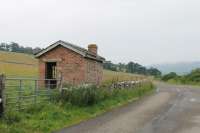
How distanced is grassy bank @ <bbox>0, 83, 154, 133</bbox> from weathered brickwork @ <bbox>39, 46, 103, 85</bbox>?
20.9ft

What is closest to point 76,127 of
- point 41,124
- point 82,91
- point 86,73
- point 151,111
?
point 41,124

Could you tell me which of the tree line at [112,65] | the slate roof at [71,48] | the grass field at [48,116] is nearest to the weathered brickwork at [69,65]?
the slate roof at [71,48]

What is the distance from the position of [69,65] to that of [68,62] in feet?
0.86

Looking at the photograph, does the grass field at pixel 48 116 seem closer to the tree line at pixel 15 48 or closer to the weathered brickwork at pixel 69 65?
the weathered brickwork at pixel 69 65

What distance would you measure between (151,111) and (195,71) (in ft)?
213

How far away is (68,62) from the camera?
99.8 feet

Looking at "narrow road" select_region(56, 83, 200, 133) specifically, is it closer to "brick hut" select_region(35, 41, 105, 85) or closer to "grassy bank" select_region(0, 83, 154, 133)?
"grassy bank" select_region(0, 83, 154, 133)

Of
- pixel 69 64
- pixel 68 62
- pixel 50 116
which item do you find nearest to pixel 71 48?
pixel 68 62

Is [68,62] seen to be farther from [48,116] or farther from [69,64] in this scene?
[48,116]

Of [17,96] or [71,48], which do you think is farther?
[71,48]

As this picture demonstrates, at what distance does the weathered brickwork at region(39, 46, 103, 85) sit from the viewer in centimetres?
2992

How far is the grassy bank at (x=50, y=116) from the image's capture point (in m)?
13.8

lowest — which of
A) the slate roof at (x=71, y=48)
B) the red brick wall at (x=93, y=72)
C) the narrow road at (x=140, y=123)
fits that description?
the narrow road at (x=140, y=123)

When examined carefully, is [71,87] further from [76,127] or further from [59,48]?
[59,48]
